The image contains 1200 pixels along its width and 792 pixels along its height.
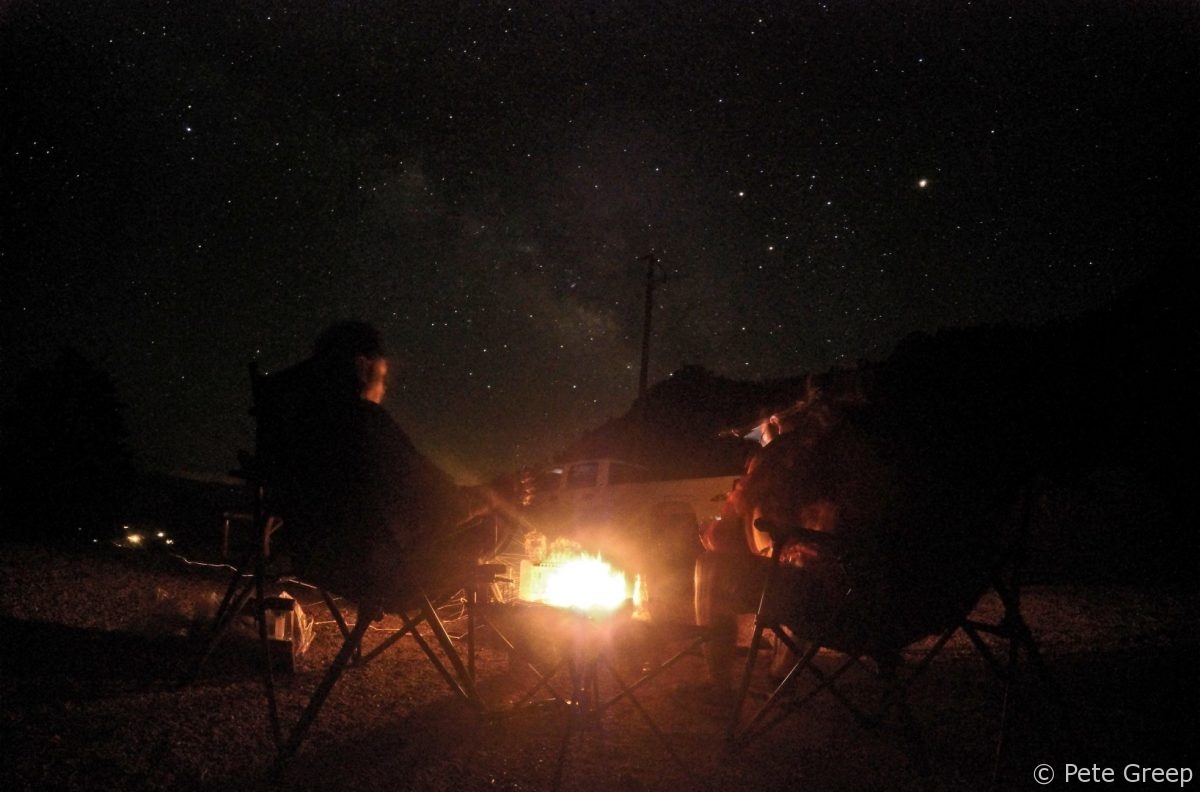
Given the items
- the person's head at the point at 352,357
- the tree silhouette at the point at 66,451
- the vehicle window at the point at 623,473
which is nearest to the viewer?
the person's head at the point at 352,357

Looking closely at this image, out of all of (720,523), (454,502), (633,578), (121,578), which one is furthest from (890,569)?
(121,578)

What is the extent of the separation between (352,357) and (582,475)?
381 inches

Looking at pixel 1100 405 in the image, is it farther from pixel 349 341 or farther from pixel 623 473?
pixel 349 341

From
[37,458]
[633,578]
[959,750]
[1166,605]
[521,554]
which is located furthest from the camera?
[37,458]

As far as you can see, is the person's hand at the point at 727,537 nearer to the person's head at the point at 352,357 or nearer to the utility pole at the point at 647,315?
the person's head at the point at 352,357

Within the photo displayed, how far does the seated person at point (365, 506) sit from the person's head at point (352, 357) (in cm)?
20

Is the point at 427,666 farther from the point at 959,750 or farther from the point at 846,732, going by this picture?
Result: the point at 959,750

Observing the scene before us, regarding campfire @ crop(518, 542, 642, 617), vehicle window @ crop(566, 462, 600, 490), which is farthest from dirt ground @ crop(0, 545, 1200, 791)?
vehicle window @ crop(566, 462, 600, 490)

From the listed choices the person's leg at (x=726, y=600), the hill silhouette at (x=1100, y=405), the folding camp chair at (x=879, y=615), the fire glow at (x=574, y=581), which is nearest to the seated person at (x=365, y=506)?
the folding camp chair at (x=879, y=615)

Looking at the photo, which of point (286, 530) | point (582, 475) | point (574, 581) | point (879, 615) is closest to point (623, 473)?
point (582, 475)

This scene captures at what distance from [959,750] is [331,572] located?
8.54 feet

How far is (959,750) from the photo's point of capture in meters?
2.69

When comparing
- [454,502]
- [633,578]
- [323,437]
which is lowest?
[633,578]

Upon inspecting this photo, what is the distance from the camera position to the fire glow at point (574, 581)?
13.6 feet
